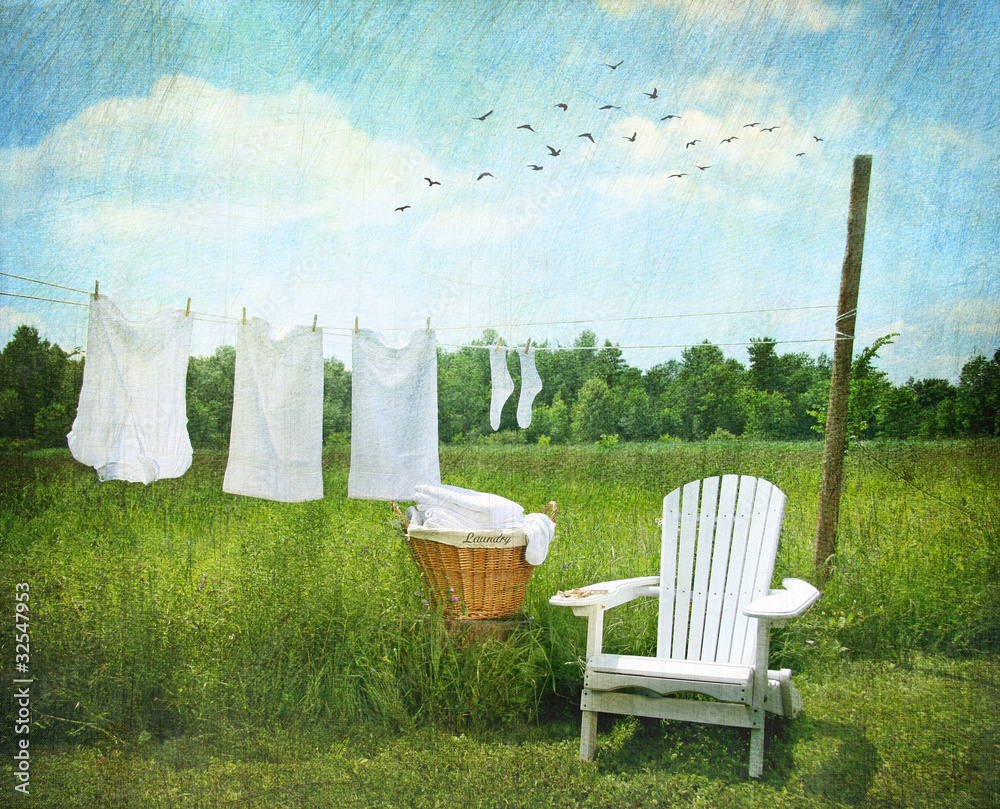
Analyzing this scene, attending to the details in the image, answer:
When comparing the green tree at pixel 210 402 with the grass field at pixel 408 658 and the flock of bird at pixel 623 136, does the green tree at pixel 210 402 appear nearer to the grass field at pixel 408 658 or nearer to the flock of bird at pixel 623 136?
the grass field at pixel 408 658

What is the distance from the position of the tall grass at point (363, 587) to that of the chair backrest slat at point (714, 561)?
0.31 m

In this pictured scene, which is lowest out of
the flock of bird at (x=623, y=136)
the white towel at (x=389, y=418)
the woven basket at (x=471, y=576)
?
the woven basket at (x=471, y=576)

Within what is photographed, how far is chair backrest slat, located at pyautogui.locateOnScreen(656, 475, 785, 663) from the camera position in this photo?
2463mm

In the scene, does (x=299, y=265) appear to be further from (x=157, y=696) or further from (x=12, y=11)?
(x=157, y=696)

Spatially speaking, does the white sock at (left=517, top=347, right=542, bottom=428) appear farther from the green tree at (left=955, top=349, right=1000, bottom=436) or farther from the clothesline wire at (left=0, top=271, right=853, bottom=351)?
the green tree at (left=955, top=349, right=1000, bottom=436)

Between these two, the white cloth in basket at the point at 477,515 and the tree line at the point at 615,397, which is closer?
the white cloth in basket at the point at 477,515

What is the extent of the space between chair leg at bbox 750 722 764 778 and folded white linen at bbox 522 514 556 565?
2.79 feet

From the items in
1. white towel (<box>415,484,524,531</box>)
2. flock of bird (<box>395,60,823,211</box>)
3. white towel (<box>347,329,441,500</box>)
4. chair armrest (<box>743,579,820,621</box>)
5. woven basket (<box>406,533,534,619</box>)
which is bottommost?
woven basket (<box>406,533,534,619</box>)

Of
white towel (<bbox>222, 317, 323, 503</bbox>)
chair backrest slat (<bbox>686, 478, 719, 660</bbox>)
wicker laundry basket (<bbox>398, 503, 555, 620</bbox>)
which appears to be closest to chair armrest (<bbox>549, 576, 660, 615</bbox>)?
chair backrest slat (<bbox>686, 478, 719, 660</bbox>)

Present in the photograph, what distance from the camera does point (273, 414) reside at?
2787 millimetres

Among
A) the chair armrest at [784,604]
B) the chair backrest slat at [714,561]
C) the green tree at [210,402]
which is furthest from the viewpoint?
the green tree at [210,402]

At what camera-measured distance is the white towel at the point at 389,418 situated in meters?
2.84

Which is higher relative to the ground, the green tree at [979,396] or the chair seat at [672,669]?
the green tree at [979,396]

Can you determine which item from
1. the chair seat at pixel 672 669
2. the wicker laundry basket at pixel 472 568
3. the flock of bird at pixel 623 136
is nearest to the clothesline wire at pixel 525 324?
the flock of bird at pixel 623 136
